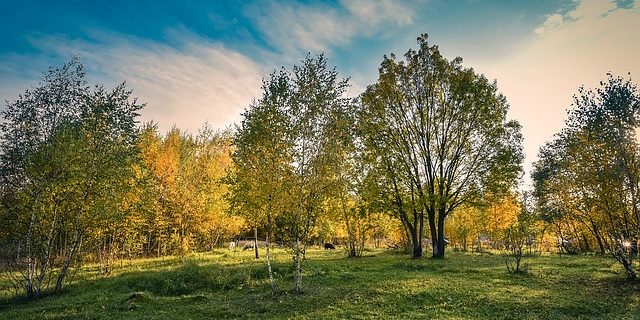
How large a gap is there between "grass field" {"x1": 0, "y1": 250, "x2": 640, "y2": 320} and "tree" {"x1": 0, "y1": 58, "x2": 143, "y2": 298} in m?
3.80

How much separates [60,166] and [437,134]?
3055 centimetres

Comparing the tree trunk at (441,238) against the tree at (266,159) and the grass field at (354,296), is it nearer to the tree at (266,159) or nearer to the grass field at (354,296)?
the grass field at (354,296)

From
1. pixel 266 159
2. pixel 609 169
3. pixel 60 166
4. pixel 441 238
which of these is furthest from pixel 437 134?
pixel 60 166

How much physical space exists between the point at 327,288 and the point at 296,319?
6256 millimetres

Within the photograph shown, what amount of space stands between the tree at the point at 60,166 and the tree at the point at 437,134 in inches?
874

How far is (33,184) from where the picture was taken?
2228cm

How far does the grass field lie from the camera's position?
576 inches

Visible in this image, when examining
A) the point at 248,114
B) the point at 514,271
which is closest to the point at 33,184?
the point at 248,114

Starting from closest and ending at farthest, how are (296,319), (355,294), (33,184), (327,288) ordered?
(296,319) → (355,294) → (327,288) → (33,184)

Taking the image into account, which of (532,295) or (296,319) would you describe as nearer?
(296,319)

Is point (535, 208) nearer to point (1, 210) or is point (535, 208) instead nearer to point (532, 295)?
point (532, 295)

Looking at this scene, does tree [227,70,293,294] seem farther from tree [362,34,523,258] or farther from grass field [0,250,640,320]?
tree [362,34,523,258]

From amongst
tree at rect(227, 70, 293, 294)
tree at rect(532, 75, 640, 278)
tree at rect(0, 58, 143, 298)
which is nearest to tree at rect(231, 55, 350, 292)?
tree at rect(227, 70, 293, 294)

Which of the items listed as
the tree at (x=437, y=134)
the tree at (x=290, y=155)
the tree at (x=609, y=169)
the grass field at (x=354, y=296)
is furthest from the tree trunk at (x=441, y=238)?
the tree at (x=290, y=155)
